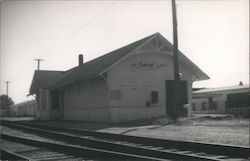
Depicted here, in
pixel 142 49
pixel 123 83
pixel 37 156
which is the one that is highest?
pixel 142 49

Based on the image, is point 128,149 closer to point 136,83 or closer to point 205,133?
point 205,133

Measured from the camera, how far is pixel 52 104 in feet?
132

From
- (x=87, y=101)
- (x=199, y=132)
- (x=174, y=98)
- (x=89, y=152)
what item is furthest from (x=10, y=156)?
(x=87, y=101)

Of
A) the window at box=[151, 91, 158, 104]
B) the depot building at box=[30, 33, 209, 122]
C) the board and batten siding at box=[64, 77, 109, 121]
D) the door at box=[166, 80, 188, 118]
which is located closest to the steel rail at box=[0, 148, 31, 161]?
the depot building at box=[30, 33, 209, 122]

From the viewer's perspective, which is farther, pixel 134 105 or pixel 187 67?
pixel 187 67

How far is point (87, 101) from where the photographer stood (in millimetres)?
31156

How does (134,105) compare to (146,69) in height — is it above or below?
below

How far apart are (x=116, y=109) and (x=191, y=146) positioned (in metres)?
16.5

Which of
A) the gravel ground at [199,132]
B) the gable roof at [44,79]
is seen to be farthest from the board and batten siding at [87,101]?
the gravel ground at [199,132]

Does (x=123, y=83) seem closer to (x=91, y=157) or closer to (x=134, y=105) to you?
(x=134, y=105)

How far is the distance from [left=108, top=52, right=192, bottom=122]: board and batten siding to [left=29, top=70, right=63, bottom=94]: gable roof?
1489 cm

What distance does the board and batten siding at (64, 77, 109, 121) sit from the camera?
90.5 feet

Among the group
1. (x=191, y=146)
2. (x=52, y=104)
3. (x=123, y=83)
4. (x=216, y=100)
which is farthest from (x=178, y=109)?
(x=216, y=100)

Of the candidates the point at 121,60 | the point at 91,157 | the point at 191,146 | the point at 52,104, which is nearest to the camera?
the point at 91,157
